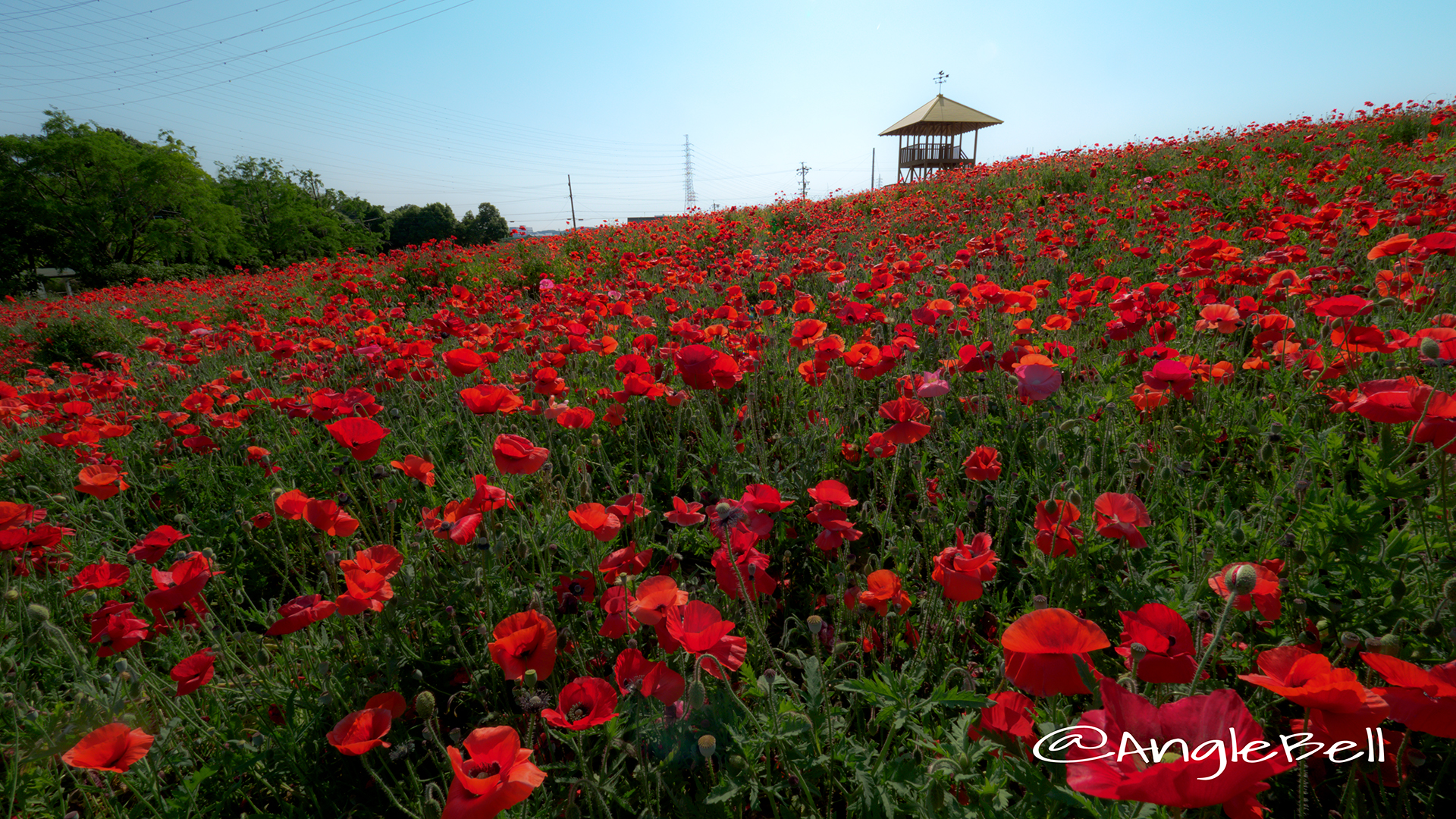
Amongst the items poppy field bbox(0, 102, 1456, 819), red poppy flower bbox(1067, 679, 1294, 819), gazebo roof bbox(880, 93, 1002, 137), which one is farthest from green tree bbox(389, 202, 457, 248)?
red poppy flower bbox(1067, 679, 1294, 819)

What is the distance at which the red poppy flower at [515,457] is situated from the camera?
5.33ft

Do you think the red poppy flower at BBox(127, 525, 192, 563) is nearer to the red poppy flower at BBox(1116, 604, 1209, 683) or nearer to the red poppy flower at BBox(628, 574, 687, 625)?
the red poppy flower at BBox(628, 574, 687, 625)

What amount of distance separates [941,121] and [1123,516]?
83.6 feet

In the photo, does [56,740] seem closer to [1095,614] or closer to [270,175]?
[1095,614]

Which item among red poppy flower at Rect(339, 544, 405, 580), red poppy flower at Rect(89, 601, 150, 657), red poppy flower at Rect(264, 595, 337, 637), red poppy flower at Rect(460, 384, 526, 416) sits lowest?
red poppy flower at Rect(89, 601, 150, 657)

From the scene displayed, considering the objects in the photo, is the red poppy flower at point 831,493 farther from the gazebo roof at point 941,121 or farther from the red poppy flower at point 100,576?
the gazebo roof at point 941,121

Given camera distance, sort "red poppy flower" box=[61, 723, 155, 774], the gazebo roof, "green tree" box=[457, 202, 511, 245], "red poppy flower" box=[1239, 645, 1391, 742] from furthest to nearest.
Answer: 1. "green tree" box=[457, 202, 511, 245]
2. the gazebo roof
3. "red poppy flower" box=[61, 723, 155, 774]
4. "red poppy flower" box=[1239, 645, 1391, 742]

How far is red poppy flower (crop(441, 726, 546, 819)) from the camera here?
2.87 ft

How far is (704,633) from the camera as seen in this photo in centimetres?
109

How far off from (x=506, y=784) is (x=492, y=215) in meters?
41.6

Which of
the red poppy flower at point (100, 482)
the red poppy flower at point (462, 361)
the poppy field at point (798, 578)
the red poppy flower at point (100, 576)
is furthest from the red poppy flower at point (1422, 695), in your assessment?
the red poppy flower at point (100, 482)

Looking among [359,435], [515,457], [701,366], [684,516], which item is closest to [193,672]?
[359,435]

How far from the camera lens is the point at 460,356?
2.30m

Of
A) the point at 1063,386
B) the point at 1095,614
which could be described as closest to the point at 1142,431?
the point at 1063,386
